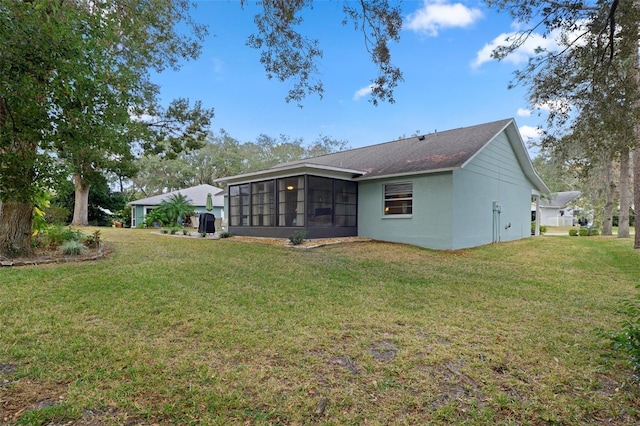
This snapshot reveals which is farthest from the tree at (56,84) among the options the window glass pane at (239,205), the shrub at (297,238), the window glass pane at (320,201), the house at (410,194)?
the window glass pane at (239,205)

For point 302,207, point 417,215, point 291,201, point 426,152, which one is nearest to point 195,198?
point 291,201

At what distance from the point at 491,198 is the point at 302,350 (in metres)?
12.6

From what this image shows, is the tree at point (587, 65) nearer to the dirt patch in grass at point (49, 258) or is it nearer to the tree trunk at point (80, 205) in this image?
the dirt patch in grass at point (49, 258)

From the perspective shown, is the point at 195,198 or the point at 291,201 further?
the point at 195,198

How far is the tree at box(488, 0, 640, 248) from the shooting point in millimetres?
5934

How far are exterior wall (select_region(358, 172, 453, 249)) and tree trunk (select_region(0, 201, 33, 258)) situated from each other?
10.4 m

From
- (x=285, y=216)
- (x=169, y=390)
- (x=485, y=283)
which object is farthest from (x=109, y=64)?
(x=285, y=216)

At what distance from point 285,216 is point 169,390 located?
10567 mm

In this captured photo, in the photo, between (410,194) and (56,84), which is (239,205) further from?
(56,84)

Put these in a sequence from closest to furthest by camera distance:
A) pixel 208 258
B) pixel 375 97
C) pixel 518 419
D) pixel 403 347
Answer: pixel 518 419 < pixel 403 347 < pixel 375 97 < pixel 208 258

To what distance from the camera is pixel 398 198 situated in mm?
12516

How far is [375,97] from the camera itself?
679 centimetres

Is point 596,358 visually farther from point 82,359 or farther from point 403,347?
point 82,359

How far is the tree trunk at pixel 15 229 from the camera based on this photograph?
714cm
